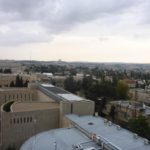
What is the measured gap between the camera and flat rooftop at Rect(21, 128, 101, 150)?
67.8ft

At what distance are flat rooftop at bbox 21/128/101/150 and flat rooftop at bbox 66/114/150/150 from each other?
1165 millimetres

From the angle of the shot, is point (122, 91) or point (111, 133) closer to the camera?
point (111, 133)

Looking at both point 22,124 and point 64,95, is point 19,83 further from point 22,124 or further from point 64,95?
point 22,124

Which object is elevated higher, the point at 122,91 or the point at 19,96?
the point at 122,91

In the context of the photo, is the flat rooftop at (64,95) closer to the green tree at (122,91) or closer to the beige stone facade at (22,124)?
the beige stone facade at (22,124)

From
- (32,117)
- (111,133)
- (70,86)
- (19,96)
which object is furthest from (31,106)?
(70,86)

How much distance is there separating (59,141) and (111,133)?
4905 millimetres

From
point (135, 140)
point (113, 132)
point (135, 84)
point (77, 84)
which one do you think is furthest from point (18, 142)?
point (135, 84)

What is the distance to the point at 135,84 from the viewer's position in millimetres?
81562

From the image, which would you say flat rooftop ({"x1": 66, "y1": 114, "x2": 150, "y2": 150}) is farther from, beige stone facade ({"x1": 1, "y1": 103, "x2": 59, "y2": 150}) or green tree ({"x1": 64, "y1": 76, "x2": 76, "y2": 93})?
green tree ({"x1": 64, "y1": 76, "x2": 76, "y2": 93})

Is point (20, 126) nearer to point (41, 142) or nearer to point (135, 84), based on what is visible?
point (41, 142)

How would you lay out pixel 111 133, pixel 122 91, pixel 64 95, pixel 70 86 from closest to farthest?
pixel 111 133
pixel 64 95
pixel 122 91
pixel 70 86

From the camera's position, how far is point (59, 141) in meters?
21.8

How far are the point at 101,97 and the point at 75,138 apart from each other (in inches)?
1093
